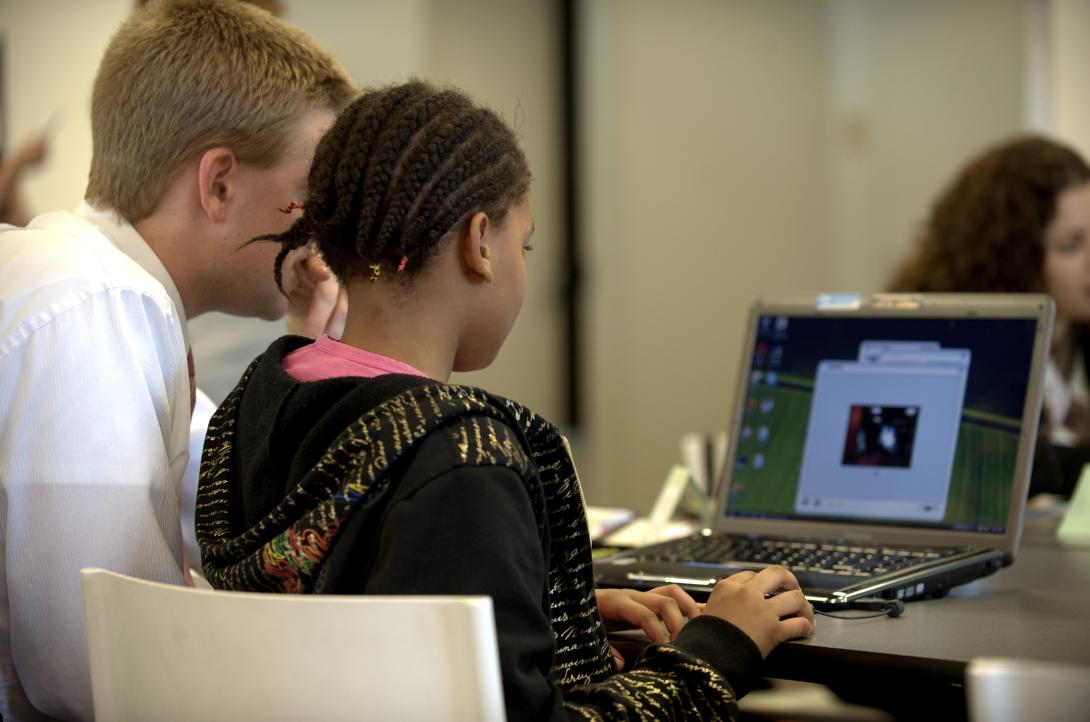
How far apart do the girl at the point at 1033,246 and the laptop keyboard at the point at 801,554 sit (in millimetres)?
1237

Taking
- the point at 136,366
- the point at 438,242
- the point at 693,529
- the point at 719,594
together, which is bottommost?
the point at 693,529

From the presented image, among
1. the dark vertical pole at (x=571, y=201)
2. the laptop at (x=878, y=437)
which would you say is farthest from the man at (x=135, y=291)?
the dark vertical pole at (x=571, y=201)

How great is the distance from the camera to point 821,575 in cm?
122

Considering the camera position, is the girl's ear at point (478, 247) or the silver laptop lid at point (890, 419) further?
the silver laptop lid at point (890, 419)

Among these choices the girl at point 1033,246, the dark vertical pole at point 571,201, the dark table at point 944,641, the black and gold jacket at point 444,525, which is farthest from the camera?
the dark vertical pole at point 571,201

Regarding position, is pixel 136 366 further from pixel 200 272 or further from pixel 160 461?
pixel 200 272

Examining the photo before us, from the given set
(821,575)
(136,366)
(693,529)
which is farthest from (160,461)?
(693,529)

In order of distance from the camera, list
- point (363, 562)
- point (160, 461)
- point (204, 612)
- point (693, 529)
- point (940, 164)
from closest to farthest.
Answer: point (204, 612), point (363, 562), point (160, 461), point (693, 529), point (940, 164)

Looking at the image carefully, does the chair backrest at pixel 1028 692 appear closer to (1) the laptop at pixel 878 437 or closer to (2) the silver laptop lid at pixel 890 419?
(1) the laptop at pixel 878 437

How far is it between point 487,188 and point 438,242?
6cm

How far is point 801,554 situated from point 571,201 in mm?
3505

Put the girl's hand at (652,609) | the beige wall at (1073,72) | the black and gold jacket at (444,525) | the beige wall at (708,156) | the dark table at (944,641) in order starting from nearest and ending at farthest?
the black and gold jacket at (444,525) → the dark table at (944,641) → the girl's hand at (652,609) → the beige wall at (1073,72) → the beige wall at (708,156)

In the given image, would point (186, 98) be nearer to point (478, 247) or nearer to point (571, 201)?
point (478, 247)

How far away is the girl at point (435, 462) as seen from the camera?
0.88m
